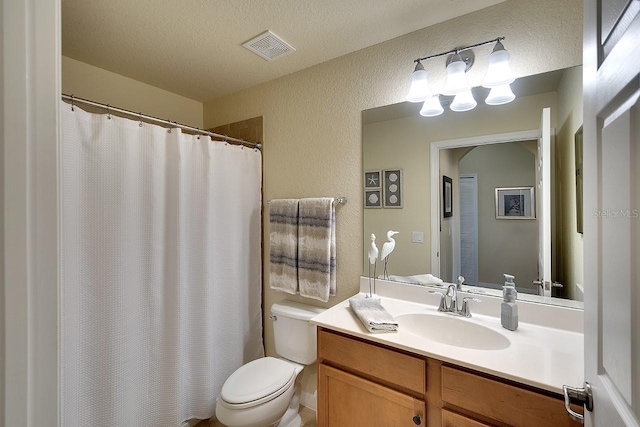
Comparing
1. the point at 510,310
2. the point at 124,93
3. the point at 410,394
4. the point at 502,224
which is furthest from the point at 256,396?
the point at 124,93

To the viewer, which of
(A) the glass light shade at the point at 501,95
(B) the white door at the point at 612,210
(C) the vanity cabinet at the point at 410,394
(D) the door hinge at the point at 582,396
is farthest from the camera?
(A) the glass light shade at the point at 501,95

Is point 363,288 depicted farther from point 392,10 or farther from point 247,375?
point 392,10

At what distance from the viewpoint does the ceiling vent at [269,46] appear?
63.0 inches

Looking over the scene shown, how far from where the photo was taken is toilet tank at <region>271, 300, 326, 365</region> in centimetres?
179

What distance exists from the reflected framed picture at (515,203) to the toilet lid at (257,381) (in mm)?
1447

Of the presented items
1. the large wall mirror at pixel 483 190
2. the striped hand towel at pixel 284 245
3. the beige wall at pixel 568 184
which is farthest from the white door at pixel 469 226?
the striped hand towel at pixel 284 245

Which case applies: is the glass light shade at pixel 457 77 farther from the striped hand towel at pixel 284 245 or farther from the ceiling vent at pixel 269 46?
the striped hand towel at pixel 284 245

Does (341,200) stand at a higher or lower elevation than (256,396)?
higher

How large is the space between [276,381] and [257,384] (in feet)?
0.34

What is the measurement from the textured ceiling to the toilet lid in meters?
1.92

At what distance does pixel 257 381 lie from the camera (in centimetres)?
157

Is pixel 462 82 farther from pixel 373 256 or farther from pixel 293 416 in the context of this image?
pixel 293 416

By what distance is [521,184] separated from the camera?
1373 mm

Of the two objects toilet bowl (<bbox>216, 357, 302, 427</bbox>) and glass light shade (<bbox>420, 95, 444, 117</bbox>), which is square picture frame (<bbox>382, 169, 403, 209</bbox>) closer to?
glass light shade (<bbox>420, 95, 444, 117</bbox>)
